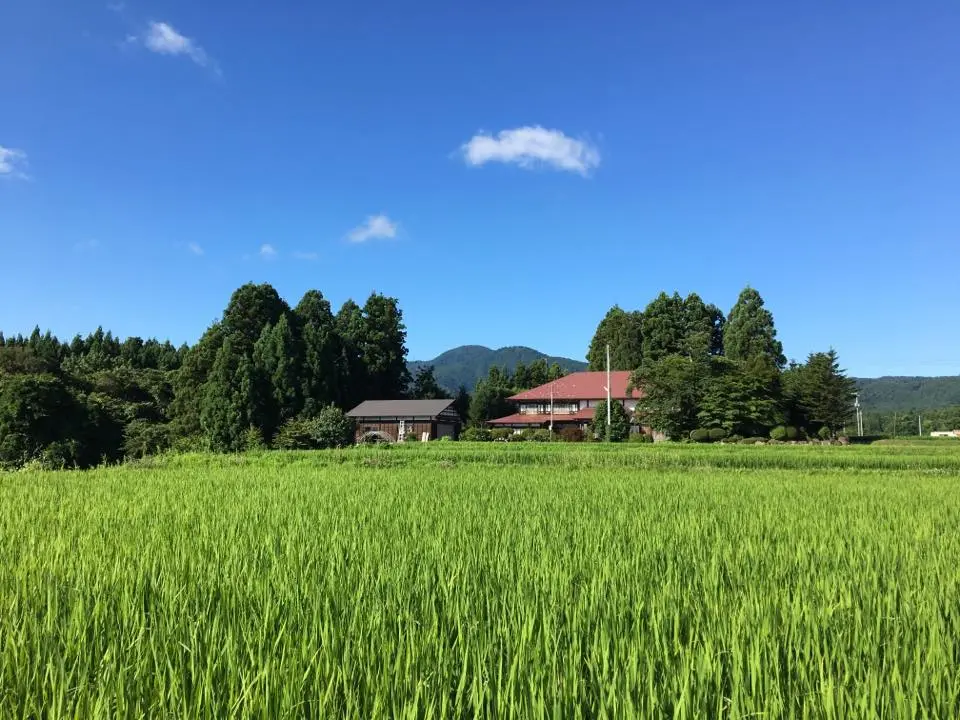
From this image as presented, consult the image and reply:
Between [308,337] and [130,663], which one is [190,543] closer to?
[130,663]

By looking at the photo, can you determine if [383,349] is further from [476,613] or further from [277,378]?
[476,613]

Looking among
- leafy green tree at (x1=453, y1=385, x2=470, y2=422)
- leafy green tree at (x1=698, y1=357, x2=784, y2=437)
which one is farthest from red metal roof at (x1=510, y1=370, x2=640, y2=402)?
leafy green tree at (x1=698, y1=357, x2=784, y2=437)

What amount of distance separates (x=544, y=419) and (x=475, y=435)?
10.2 m

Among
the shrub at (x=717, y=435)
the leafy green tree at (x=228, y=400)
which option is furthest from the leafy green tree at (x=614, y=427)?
the leafy green tree at (x=228, y=400)

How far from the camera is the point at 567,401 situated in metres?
43.1

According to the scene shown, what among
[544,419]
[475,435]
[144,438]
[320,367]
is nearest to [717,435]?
[475,435]

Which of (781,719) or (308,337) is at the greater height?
(308,337)

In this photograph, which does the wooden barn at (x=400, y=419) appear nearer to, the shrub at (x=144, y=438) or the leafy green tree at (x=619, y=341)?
the shrub at (x=144, y=438)

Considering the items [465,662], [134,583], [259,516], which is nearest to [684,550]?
[465,662]

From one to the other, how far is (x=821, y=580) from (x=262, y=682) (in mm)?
2884

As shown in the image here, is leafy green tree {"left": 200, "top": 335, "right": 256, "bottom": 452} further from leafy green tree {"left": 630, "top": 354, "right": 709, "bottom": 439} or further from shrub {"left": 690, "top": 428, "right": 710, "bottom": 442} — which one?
shrub {"left": 690, "top": 428, "right": 710, "bottom": 442}

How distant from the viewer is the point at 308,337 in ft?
145

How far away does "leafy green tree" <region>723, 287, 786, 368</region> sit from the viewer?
158ft

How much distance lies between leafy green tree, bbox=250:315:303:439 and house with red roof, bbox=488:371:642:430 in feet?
47.9
